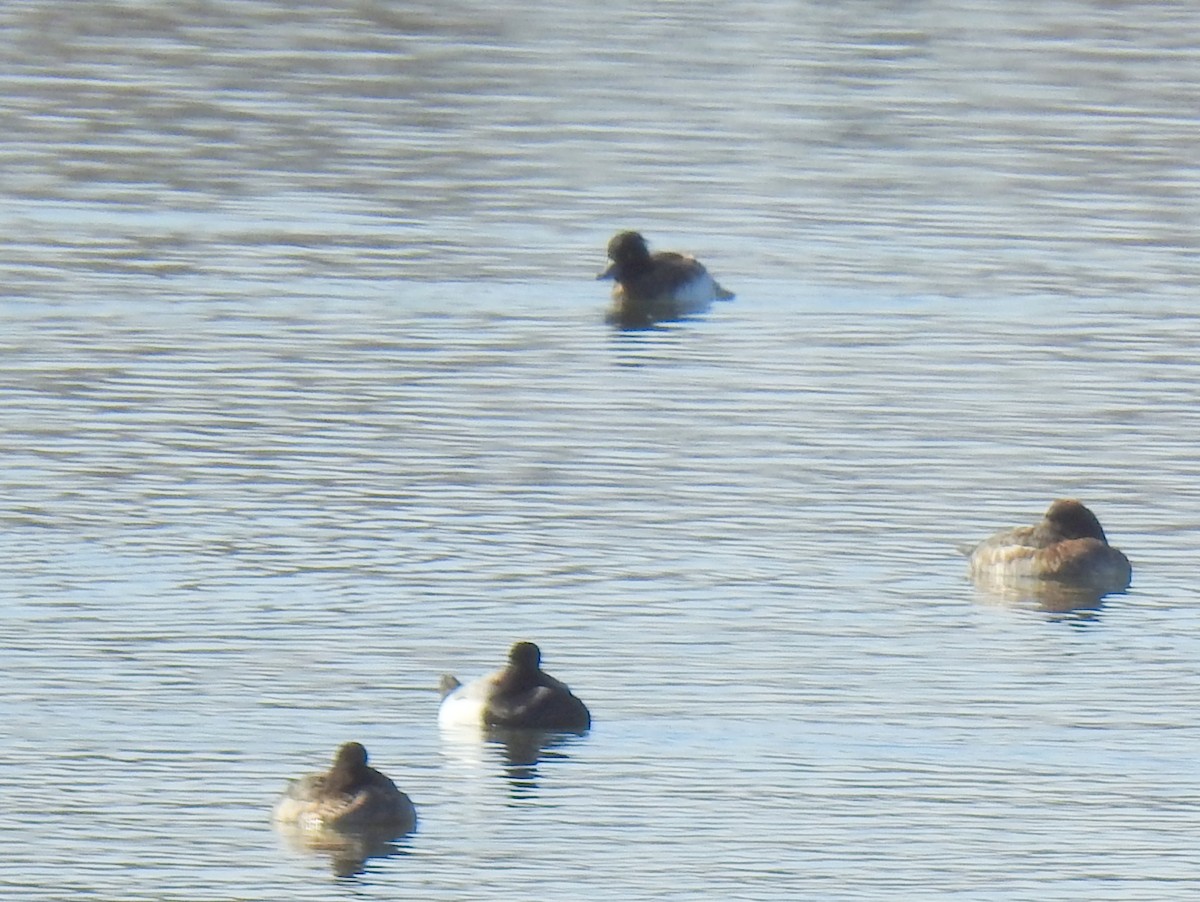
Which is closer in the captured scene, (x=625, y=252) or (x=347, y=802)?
(x=347, y=802)

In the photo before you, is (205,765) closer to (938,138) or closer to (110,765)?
(110,765)

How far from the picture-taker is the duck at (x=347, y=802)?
14.9 m

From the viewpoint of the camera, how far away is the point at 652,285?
99.6 ft

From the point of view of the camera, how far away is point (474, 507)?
21375mm

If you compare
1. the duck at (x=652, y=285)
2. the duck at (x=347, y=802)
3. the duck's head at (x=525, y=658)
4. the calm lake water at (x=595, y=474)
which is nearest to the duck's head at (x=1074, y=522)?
the calm lake water at (x=595, y=474)

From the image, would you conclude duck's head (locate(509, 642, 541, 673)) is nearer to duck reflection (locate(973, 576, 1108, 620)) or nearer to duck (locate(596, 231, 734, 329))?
duck reflection (locate(973, 576, 1108, 620))

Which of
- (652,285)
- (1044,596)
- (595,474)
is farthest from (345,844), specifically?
(652,285)

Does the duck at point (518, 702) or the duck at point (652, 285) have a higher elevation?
the duck at point (518, 702)

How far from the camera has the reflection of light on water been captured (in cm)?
1488

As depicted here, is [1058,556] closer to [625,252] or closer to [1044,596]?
[1044,596]

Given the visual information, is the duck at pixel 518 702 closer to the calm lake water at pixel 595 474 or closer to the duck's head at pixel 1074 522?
the calm lake water at pixel 595 474

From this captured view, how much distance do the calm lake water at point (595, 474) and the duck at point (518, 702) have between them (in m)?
0.14

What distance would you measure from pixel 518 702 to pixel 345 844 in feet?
6.38

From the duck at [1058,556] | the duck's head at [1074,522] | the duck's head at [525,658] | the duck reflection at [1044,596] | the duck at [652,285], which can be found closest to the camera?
the duck's head at [525,658]
